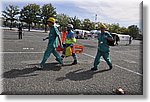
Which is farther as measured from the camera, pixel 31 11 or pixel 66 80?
pixel 31 11

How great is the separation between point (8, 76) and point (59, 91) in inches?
53.6

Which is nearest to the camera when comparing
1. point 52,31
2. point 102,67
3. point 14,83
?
point 14,83

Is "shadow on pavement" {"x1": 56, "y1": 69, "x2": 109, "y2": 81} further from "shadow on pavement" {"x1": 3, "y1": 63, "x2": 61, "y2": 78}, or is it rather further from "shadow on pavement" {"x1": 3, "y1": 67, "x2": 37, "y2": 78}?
"shadow on pavement" {"x1": 3, "y1": 67, "x2": 37, "y2": 78}

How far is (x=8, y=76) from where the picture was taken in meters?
4.37

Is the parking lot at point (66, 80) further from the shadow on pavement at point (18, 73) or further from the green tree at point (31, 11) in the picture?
the green tree at point (31, 11)

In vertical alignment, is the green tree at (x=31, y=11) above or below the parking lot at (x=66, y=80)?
above

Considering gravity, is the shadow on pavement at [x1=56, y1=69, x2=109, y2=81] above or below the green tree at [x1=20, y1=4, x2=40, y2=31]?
below

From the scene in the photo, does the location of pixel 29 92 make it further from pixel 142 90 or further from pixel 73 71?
pixel 142 90

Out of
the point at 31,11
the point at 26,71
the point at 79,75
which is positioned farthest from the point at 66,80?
the point at 31,11

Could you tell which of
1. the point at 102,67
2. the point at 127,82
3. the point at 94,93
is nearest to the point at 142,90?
the point at 127,82

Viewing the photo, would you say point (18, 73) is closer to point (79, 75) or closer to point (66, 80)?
point (66, 80)

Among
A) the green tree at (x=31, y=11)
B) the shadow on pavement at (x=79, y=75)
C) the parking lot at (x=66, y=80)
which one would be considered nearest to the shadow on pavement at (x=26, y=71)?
the parking lot at (x=66, y=80)

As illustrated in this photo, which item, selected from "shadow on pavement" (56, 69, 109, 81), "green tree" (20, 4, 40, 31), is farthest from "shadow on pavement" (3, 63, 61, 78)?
"green tree" (20, 4, 40, 31)

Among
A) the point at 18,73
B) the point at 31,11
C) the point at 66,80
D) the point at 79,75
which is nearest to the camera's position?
the point at 66,80
